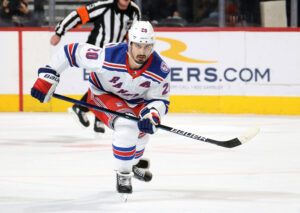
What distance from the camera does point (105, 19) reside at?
6.66 m

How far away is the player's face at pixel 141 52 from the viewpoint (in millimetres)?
3783

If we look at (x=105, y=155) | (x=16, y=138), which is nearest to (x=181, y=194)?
(x=105, y=155)

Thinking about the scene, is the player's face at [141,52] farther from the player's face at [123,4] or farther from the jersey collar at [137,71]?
the player's face at [123,4]

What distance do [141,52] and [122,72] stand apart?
0.16 m

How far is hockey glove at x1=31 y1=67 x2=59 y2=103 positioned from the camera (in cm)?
396

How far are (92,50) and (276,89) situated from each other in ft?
14.2

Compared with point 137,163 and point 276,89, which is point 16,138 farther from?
point 276,89

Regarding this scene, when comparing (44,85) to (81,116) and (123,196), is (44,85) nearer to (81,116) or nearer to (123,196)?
(123,196)

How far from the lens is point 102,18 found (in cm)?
667

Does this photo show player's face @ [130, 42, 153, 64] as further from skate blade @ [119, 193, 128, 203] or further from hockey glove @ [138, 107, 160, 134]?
skate blade @ [119, 193, 128, 203]

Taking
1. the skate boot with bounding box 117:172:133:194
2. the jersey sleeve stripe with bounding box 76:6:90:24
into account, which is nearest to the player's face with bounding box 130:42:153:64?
the skate boot with bounding box 117:172:133:194

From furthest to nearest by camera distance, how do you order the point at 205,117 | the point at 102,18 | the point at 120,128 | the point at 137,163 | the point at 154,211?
1. the point at 205,117
2. the point at 102,18
3. the point at 137,163
4. the point at 120,128
5. the point at 154,211

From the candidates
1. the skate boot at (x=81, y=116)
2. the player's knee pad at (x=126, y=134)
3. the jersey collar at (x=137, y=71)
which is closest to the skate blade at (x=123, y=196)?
the player's knee pad at (x=126, y=134)

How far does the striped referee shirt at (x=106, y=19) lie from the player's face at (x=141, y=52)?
9.16 feet
